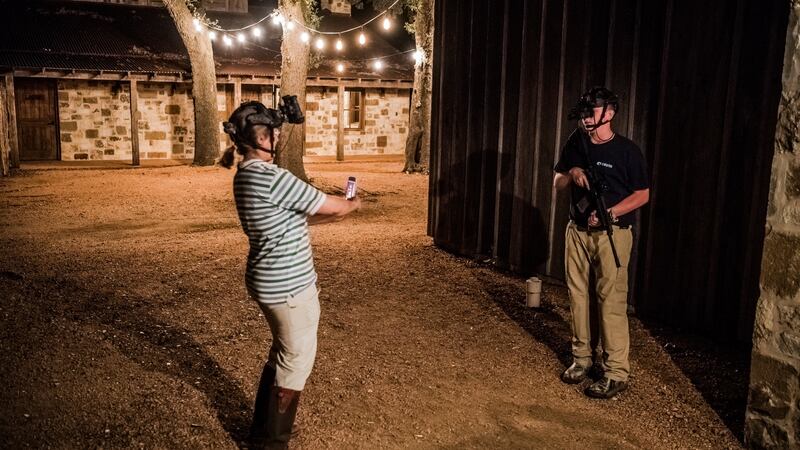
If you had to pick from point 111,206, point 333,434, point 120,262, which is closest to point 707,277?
point 333,434

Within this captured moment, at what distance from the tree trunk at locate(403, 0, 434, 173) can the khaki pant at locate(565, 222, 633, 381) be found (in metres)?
15.5

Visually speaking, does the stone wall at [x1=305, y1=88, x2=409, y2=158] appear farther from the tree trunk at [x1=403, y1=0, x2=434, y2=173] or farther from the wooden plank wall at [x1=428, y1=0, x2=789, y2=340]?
the wooden plank wall at [x1=428, y1=0, x2=789, y2=340]

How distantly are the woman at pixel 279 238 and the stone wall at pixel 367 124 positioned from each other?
22.8 metres

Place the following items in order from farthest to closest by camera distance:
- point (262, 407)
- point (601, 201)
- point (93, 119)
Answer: point (93, 119) → point (601, 201) → point (262, 407)

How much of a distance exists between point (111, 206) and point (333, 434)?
1123 cm

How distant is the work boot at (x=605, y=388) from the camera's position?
4.93 meters

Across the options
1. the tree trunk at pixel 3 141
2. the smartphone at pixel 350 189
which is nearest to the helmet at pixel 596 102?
the smartphone at pixel 350 189

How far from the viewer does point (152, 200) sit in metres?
14.8

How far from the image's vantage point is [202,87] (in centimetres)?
2086

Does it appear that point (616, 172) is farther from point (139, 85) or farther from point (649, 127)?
point (139, 85)

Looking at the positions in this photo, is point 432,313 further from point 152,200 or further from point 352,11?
point 352,11

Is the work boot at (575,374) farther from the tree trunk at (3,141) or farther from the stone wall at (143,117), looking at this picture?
the stone wall at (143,117)

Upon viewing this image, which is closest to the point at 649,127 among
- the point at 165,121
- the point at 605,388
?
the point at 605,388

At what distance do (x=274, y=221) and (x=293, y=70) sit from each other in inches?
532
